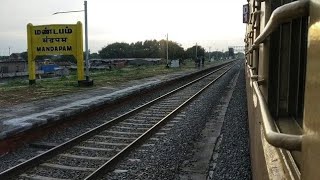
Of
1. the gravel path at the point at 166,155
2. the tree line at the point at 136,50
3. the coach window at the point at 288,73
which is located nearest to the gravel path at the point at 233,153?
the gravel path at the point at 166,155

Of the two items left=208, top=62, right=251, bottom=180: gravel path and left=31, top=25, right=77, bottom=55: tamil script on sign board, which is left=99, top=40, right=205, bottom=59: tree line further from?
left=208, top=62, right=251, bottom=180: gravel path

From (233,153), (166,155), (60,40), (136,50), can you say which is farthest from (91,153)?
(136,50)

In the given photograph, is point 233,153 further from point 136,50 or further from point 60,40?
point 136,50

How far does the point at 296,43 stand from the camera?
236 centimetres

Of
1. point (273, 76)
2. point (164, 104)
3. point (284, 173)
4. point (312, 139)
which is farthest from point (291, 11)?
point (164, 104)

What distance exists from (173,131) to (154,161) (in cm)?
280

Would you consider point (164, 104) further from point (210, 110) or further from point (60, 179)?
point (60, 179)

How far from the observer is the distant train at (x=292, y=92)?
1.12 meters

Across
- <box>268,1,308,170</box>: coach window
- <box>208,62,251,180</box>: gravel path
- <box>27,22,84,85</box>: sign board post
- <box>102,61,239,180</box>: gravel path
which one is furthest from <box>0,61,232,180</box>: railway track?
<box>27,22,84,85</box>: sign board post

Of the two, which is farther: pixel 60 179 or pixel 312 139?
pixel 60 179

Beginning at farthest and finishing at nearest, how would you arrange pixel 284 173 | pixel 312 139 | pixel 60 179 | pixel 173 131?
pixel 173 131 < pixel 60 179 < pixel 284 173 < pixel 312 139

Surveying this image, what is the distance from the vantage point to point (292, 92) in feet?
7.84

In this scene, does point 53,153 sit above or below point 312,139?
below

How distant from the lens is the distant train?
1118 mm
